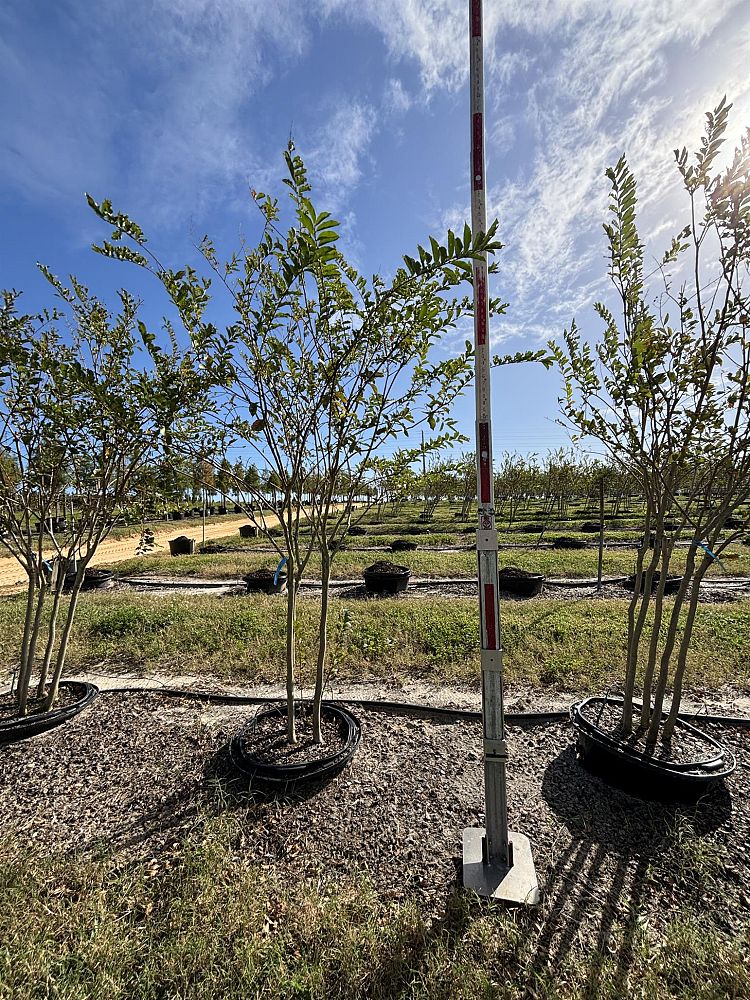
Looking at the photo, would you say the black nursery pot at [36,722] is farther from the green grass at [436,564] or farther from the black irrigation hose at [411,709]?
the green grass at [436,564]

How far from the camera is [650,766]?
2.58m

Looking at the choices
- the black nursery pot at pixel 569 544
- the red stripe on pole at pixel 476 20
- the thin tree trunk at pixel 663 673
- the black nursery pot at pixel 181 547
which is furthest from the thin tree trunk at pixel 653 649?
the black nursery pot at pixel 181 547

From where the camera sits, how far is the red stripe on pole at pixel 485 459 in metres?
1.98

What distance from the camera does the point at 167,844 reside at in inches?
93.0

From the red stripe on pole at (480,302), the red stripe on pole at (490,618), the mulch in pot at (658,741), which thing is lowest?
the mulch in pot at (658,741)

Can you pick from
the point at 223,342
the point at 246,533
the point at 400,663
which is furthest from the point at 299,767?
the point at 246,533

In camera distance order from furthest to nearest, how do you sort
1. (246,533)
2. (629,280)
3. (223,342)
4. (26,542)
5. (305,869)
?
1. (246,533)
2. (26,542)
3. (629,280)
4. (223,342)
5. (305,869)

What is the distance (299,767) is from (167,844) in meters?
0.75

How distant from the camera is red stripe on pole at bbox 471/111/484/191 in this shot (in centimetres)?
200

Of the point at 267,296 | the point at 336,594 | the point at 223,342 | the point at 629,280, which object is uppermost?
the point at 629,280

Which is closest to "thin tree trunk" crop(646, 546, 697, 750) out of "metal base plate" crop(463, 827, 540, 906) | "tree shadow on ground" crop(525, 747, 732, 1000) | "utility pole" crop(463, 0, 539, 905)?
"tree shadow on ground" crop(525, 747, 732, 1000)

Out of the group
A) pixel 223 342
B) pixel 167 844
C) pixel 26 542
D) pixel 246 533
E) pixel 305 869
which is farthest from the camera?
pixel 246 533

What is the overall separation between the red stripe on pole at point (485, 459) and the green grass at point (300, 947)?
5.86 feet

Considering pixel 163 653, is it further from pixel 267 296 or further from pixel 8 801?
pixel 267 296
